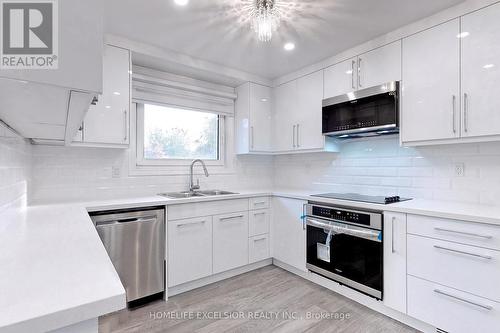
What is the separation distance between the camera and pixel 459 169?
2.09 m

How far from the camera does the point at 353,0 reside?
177 cm

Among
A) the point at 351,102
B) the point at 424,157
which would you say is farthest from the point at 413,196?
the point at 351,102

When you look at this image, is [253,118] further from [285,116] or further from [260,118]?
[285,116]

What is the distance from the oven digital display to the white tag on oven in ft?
0.94

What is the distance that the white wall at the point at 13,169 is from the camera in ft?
4.29

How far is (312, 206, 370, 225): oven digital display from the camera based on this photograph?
2115 millimetres

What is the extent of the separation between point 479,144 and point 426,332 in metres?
1.46

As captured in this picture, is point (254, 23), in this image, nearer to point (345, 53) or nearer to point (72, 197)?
point (345, 53)

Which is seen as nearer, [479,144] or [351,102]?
[479,144]

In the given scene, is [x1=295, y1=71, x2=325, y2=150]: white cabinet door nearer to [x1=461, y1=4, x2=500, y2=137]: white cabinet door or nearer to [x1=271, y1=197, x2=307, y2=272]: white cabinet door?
[x1=271, y1=197, x2=307, y2=272]: white cabinet door

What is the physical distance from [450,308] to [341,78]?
2069mm

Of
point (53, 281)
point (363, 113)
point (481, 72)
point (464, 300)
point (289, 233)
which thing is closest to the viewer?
point (53, 281)

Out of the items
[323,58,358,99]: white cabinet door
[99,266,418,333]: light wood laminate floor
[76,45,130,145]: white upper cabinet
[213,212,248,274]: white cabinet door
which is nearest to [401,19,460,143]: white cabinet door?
[323,58,358,99]: white cabinet door

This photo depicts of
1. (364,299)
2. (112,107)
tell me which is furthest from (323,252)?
(112,107)
